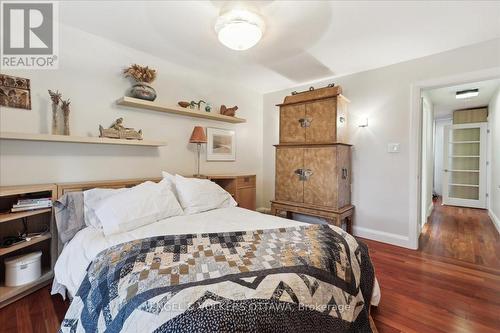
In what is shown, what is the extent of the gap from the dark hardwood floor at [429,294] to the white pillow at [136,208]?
2.40 ft

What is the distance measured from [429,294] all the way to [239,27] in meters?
2.70

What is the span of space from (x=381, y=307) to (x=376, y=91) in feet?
8.53

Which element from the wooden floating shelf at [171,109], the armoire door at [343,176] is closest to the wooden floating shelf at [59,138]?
the wooden floating shelf at [171,109]

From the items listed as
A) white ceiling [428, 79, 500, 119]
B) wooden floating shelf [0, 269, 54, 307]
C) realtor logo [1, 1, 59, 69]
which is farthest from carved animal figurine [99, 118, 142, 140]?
white ceiling [428, 79, 500, 119]

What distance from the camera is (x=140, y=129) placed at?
2.81 m

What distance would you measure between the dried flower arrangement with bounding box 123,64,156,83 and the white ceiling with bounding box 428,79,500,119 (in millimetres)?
3868

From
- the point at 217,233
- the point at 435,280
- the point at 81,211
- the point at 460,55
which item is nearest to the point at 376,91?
the point at 460,55

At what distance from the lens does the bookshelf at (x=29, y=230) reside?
1777mm

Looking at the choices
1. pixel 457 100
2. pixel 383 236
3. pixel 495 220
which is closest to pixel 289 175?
pixel 383 236

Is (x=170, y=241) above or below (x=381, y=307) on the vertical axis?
above

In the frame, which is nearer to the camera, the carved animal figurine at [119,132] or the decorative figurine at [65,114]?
the decorative figurine at [65,114]

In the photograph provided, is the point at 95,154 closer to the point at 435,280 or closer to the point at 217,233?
the point at 217,233

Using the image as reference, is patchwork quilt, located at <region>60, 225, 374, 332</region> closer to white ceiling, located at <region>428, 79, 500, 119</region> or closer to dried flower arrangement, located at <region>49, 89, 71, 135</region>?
dried flower arrangement, located at <region>49, 89, 71, 135</region>

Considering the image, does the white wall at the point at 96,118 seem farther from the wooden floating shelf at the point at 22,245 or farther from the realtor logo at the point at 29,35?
the wooden floating shelf at the point at 22,245
